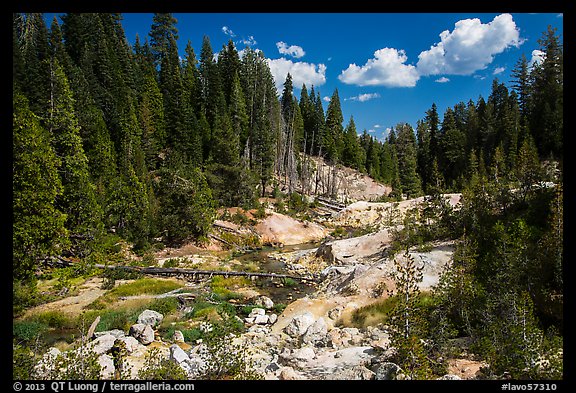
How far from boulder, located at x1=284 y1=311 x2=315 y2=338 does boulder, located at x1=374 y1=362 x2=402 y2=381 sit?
5837 mm

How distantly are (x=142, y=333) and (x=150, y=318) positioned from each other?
1.79 m

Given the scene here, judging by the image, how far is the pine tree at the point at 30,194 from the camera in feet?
39.6

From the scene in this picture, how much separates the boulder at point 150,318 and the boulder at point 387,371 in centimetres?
974

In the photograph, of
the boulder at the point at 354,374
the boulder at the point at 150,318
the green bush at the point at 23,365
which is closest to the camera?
the green bush at the point at 23,365

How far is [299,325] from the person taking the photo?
13094 mm

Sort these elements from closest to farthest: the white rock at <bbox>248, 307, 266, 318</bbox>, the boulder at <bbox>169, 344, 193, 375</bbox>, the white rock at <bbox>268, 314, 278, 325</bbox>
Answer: the boulder at <bbox>169, 344, 193, 375</bbox>
the white rock at <bbox>268, 314, 278, 325</bbox>
the white rock at <bbox>248, 307, 266, 318</bbox>

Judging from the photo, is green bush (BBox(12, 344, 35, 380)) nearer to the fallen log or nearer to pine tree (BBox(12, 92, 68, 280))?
pine tree (BBox(12, 92, 68, 280))

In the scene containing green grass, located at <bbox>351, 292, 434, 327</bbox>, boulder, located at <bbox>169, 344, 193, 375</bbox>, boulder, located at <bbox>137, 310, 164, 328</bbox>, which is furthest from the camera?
boulder, located at <bbox>137, 310, 164, 328</bbox>

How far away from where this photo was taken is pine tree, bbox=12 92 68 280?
12062 millimetres

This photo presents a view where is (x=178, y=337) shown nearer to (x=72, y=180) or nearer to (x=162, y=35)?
(x=72, y=180)

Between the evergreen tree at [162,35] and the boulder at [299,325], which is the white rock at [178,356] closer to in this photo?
the boulder at [299,325]

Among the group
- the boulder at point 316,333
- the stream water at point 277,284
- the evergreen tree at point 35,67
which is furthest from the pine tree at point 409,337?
the evergreen tree at point 35,67

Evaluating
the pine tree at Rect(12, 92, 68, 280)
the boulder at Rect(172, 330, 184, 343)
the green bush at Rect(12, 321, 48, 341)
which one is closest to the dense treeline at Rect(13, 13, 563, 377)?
the pine tree at Rect(12, 92, 68, 280)

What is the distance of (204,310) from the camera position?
15.2 metres
